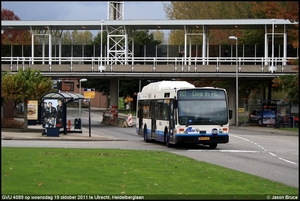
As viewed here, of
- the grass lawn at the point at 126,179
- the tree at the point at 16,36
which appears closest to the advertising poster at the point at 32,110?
the grass lawn at the point at 126,179

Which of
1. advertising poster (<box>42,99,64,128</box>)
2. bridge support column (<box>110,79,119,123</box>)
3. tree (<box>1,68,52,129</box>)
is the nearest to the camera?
advertising poster (<box>42,99,64,128</box>)

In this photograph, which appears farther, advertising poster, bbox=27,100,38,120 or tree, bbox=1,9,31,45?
tree, bbox=1,9,31,45

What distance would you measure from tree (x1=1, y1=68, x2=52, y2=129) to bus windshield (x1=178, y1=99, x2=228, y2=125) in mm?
14354

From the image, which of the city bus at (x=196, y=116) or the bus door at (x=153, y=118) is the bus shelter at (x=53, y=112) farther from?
the city bus at (x=196, y=116)

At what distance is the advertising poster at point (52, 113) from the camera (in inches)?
1457

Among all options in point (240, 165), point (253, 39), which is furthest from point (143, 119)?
point (253, 39)

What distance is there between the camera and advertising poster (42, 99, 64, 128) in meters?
37.0

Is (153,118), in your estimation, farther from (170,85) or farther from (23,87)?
(23,87)

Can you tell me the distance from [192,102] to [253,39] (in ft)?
147

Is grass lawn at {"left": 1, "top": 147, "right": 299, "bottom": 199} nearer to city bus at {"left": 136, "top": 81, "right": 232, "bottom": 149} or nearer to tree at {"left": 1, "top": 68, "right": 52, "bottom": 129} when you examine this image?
city bus at {"left": 136, "top": 81, "right": 232, "bottom": 149}

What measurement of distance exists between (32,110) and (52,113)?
5.29m

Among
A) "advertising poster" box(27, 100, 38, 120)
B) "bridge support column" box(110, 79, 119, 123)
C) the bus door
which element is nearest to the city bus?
the bus door

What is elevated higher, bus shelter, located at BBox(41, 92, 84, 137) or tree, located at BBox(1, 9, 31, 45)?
tree, located at BBox(1, 9, 31, 45)

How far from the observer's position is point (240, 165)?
20.9 m
